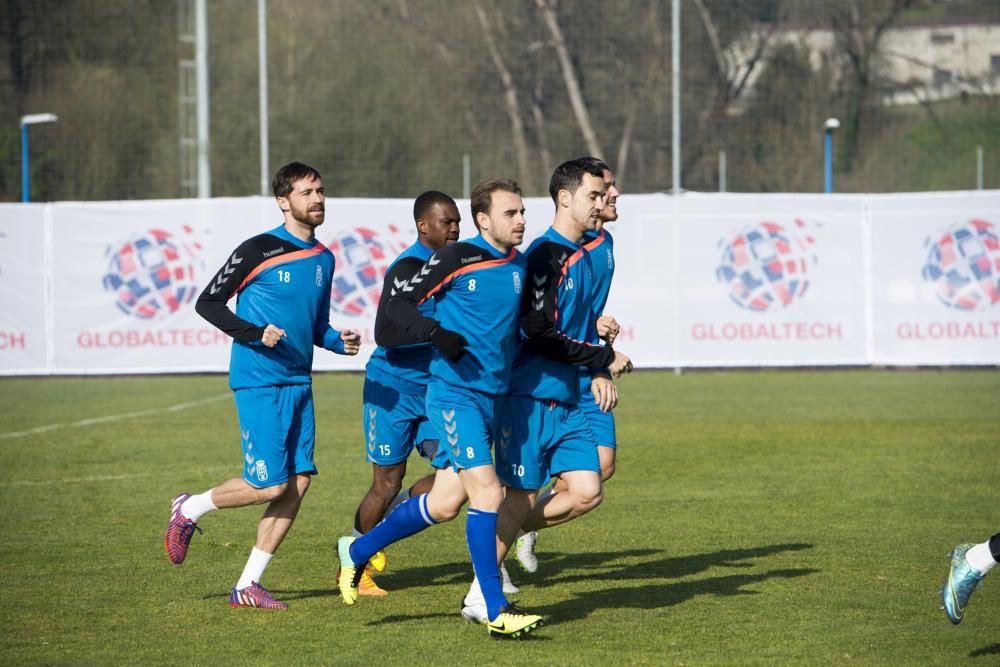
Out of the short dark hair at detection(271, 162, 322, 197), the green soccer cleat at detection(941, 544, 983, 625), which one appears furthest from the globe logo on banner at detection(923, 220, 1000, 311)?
the green soccer cleat at detection(941, 544, 983, 625)

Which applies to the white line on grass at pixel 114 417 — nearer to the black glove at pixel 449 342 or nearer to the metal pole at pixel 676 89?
the metal pole at pixel 676 89

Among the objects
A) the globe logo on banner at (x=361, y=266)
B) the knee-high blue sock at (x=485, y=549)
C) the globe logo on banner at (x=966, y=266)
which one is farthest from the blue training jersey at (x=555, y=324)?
the globe logo on banner at (x=966, y=266)

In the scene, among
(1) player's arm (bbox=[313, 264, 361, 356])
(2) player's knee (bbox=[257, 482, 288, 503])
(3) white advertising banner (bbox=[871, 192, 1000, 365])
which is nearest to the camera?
(2) player's knee (bbox=[257, 482, 288, 503])

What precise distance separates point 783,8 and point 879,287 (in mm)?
9966

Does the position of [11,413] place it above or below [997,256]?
below

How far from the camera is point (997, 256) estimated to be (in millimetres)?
20156

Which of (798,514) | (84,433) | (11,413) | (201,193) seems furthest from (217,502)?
(201,193)

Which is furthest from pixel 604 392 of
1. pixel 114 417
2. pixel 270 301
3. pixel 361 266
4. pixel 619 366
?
pixel 361 266

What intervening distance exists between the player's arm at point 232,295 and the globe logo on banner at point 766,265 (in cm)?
1370

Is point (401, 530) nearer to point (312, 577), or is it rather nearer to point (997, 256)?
point (312, 577)

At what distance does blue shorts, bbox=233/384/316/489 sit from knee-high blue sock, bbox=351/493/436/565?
49 centimetres

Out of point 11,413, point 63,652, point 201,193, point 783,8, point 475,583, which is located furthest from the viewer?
point 783,8

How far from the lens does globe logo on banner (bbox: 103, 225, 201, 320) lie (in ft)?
66.6

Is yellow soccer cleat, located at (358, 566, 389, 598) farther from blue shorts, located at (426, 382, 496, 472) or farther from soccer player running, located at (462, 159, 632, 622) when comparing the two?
blue shorts, located at (426, 382, 496, 472)
